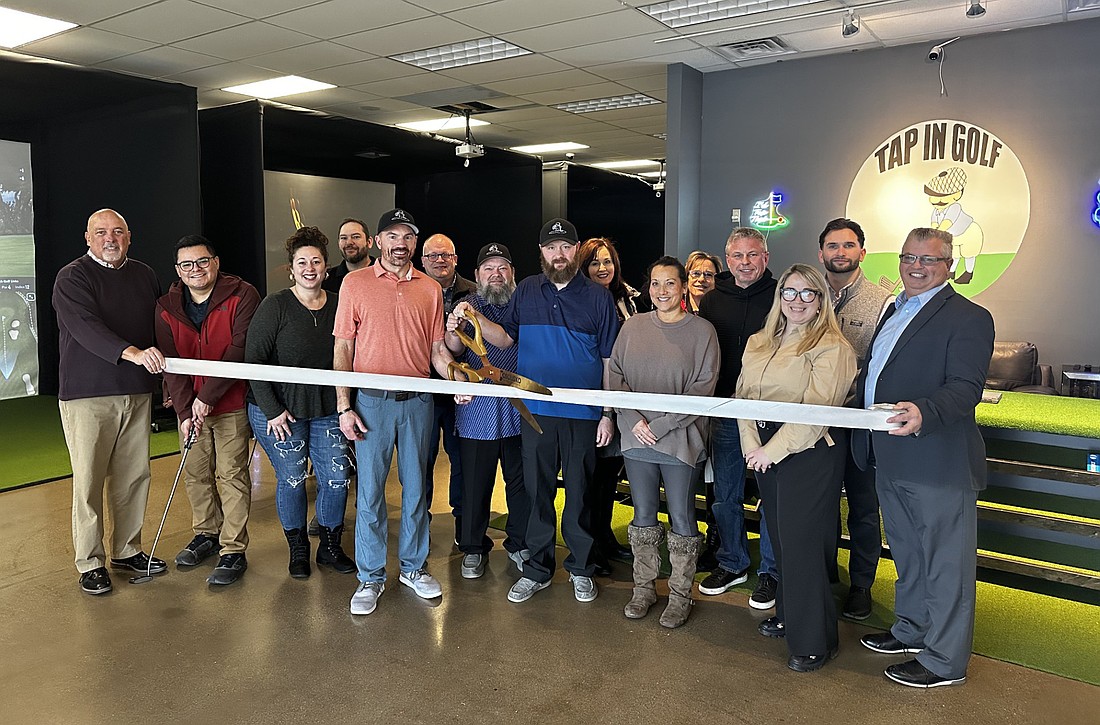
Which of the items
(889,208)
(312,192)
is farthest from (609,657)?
(312,192)

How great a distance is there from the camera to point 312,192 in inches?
413

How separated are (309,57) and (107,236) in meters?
3.81

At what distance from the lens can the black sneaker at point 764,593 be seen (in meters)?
3.55

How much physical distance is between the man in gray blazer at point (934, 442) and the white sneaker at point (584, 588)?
1.25 meters

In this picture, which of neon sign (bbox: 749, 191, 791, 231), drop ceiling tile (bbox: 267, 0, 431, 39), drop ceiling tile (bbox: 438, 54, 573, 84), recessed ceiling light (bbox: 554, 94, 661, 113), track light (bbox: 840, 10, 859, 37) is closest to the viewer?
track light (bbox: 840, 10, 859, 37)

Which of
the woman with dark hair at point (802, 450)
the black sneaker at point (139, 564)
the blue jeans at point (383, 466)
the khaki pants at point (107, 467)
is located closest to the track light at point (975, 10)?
the woman with dark hair at point (802, 450)

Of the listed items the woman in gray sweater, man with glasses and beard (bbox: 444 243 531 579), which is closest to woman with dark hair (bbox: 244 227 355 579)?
man with glasses and beard (bbox: 444 243 531 579)

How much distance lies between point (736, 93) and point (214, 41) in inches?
170

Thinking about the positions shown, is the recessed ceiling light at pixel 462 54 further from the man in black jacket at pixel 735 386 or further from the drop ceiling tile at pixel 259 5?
the man in black jacket at pixel 735 386

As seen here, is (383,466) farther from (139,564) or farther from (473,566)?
(139,564)

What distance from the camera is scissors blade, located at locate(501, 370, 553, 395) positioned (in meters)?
3.10

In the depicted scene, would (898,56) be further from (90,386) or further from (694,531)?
(90,386)

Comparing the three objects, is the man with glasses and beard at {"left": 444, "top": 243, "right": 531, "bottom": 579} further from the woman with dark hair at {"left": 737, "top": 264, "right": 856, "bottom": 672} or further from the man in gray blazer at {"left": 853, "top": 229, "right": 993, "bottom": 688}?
the man in gray blazer at {"left": 853, "top": 229, "right": 993, "bottom": 688}

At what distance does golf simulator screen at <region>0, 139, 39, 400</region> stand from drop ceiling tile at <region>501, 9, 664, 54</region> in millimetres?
5331
